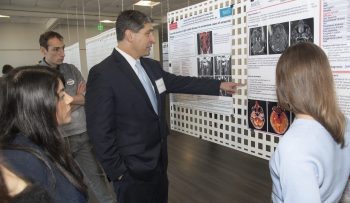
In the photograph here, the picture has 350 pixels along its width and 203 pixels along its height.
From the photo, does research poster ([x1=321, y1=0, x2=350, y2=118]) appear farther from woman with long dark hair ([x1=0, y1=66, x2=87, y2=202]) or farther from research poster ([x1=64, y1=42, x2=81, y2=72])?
research poster ([x1=64, y1=42, x2=81, y2=72])

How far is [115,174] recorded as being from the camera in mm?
1585

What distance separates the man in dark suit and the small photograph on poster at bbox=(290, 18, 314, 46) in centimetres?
47

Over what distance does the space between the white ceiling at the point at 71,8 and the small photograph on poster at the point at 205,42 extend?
524 centimetres

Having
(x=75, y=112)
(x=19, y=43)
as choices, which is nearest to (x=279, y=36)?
(x=75, y=112)

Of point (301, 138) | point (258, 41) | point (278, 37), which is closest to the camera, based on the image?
point (301, 138)

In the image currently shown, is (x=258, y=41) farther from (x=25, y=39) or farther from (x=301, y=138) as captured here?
(x=25, y=39)

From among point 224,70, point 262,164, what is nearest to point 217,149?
point 262,164

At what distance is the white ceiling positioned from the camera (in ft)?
23.5

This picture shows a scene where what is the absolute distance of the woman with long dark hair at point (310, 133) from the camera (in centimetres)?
84

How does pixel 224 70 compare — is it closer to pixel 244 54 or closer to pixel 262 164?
pixel 244 54

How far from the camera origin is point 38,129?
3.23 ft

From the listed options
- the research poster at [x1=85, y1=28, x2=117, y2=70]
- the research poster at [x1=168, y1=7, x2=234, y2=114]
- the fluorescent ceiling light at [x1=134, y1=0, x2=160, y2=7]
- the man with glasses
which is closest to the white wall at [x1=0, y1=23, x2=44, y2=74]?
the fluorescent ceiling light at [x1=134, y1=0, x2=160, y2=7]

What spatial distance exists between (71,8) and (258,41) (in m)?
7.40

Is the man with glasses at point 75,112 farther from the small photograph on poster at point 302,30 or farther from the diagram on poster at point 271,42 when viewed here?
the small photograph on poster at point 302,30
